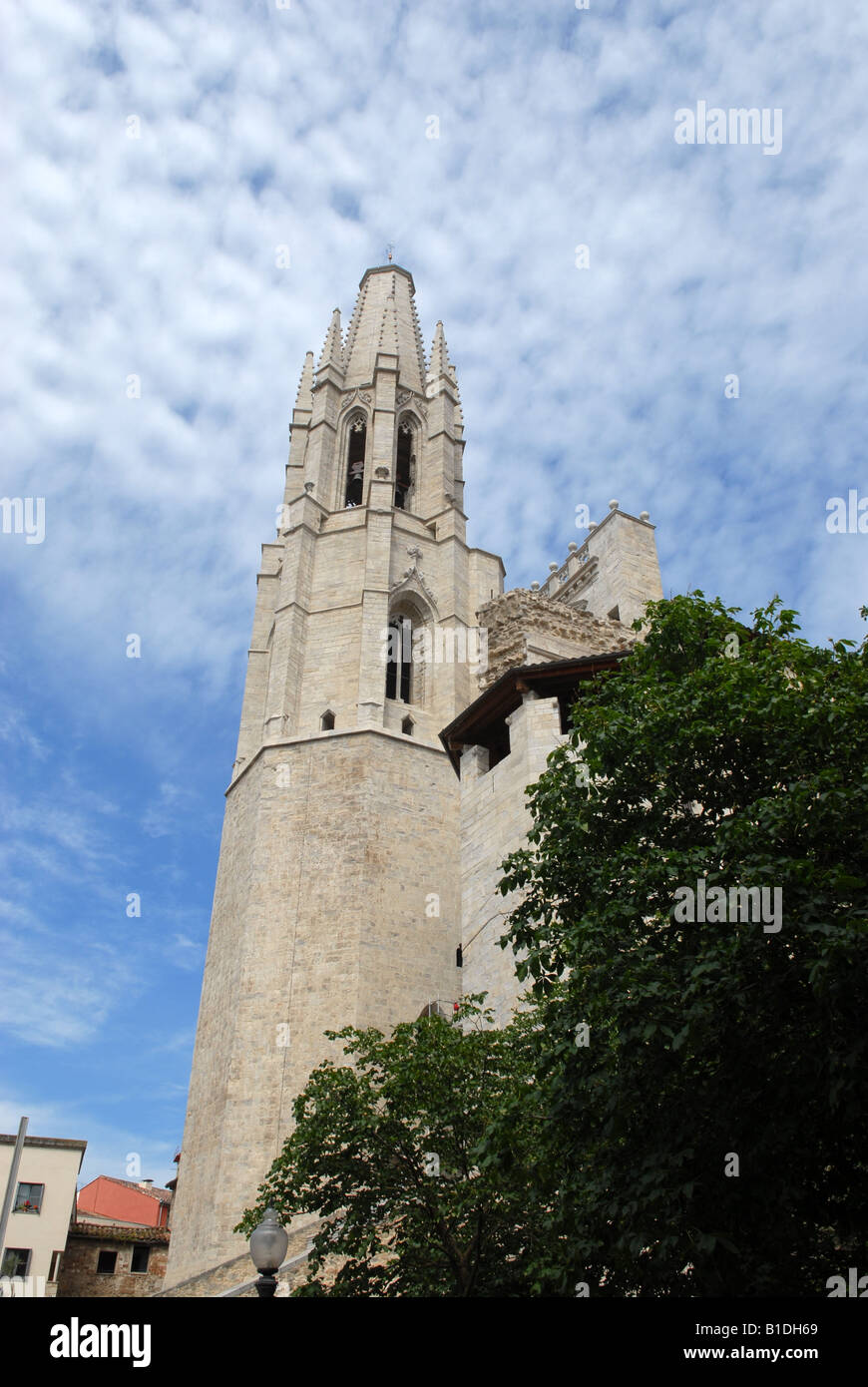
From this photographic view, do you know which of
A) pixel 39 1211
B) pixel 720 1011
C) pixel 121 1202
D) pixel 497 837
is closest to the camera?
pixel 720 1011

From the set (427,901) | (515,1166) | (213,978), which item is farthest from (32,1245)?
(515,1166)

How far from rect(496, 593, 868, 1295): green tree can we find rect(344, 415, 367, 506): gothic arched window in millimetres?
30225

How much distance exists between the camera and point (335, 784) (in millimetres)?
27359

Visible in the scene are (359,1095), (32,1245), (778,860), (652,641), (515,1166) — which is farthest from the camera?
(32,1245)

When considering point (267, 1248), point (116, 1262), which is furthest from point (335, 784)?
point (267, 1248)

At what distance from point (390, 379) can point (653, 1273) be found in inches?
1347

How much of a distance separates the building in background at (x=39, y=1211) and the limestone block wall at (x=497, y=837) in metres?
18.1

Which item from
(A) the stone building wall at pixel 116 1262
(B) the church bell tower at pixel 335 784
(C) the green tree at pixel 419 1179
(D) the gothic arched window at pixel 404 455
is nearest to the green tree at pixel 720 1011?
(C) the green tree at pixel 419 1179

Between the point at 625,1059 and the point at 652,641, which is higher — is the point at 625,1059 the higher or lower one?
the lower one

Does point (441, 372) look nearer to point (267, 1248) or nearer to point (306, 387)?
point (306, 387)

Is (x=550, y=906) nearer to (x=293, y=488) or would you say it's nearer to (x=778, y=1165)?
(x=778, y=1165)

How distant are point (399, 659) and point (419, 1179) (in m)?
20.9

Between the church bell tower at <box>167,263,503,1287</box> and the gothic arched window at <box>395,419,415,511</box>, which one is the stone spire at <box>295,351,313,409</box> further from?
the gothic arched window at <box>395,419,415,511</box>

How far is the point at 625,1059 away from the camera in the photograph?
348 inches
